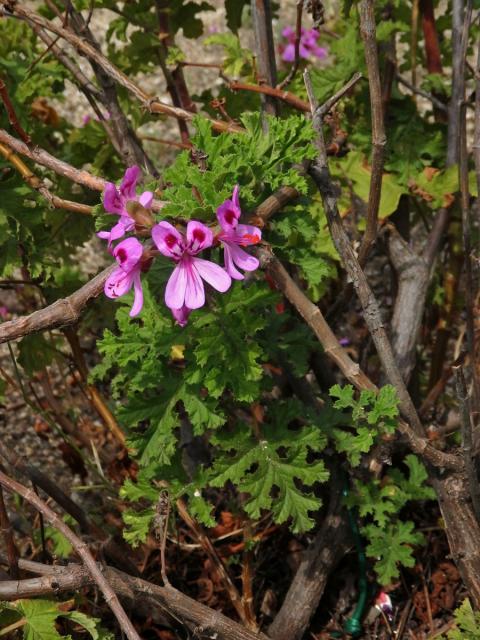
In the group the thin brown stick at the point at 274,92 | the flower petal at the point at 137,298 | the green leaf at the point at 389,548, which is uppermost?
the thin brown stick at the point at 274,92

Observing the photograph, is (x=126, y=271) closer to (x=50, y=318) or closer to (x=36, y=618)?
(x=50, y=318)

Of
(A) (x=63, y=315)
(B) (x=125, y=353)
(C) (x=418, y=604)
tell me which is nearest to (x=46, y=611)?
(B) (x=125, y=353)

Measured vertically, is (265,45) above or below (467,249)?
above

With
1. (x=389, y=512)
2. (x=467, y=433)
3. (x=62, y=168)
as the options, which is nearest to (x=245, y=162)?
(x=62, y=168)

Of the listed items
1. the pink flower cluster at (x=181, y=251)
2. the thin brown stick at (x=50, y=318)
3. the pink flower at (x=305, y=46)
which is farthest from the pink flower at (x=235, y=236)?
the pink flower at (x=305, y=46)

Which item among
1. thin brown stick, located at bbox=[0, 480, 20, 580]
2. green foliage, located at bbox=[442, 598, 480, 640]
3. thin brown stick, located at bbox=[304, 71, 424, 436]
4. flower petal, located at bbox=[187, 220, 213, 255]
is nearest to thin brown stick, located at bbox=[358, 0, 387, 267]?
thin brown stick, located at bbox=[304, 71, 424, 436]

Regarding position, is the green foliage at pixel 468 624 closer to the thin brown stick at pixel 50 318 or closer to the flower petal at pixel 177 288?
the flower petal at pixel 177 288

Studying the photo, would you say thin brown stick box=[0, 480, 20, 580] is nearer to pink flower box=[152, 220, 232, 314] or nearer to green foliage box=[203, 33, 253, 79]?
pink flower box=[152, 220, 232, 314]
